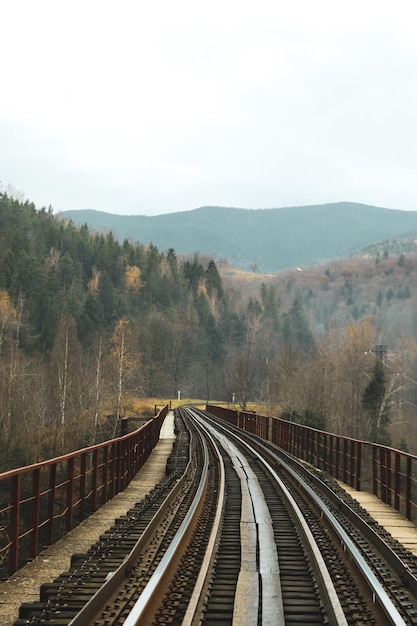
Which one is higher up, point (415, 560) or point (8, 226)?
point (8, 226)

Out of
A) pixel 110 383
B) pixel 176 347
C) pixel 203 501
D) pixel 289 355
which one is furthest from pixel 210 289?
pixel 203 501

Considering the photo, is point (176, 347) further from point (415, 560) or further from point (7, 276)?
point (415, 560)

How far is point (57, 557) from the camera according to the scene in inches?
339

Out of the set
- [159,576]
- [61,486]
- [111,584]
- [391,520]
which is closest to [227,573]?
[159,576]

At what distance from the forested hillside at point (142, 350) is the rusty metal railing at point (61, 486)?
10.5 m

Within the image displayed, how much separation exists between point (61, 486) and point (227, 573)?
1177 cm

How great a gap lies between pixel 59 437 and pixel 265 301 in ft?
425

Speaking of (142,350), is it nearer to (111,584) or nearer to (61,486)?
(61,486)

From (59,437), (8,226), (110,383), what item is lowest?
(59,437)

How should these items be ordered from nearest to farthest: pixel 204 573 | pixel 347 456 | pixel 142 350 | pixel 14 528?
pixel 204 573, pixel 14 528, pixel 347 456, pixel 142 350

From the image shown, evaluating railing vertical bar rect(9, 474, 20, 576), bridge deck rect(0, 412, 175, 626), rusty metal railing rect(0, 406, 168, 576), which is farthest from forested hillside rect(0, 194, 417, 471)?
railing vertical bar rect(9, 474, 20, 576)

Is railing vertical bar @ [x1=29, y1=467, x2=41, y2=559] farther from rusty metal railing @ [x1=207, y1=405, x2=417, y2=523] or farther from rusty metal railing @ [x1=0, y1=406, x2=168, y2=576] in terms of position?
rusty metal railing @ [x1=207, y1=405, x2=417, y2=523]

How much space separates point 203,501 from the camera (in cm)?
1347

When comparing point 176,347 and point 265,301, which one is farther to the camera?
point 265,301
